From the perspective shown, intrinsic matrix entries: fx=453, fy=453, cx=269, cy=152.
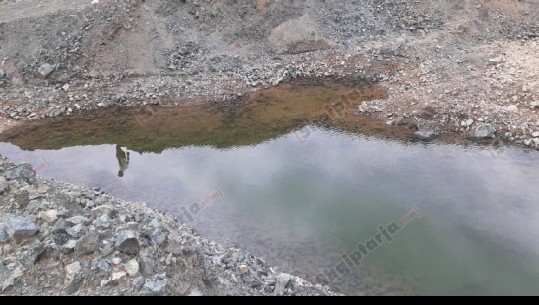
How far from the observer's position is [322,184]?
16328 mm

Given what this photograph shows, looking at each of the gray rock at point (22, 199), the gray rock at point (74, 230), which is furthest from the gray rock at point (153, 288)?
the gray rock at point (22, 199)

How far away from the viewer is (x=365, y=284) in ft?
39.9

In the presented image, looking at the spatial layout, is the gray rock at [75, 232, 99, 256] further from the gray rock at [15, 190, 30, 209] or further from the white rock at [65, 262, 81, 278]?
the gray rock at [15, 190, 30, 209]

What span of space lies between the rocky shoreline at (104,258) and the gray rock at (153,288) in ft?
0.07

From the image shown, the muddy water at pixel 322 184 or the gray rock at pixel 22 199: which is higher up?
the gray rock at pixel 22 199

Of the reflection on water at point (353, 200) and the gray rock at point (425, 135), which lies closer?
the reflection on water at point (353, 200)

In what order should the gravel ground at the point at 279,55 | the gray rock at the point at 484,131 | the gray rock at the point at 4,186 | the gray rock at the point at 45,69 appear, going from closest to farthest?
the gray rock at the point at 4,186 → the gray rock at the point at 484,131 → the gravel ground at the point at 279,55 → the gray rock at the point at 45,69

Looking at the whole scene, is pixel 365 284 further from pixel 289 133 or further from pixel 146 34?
pixel 146 34

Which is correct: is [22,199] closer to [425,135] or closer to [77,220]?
[77,220]

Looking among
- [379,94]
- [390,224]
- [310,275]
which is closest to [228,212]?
[310,275]

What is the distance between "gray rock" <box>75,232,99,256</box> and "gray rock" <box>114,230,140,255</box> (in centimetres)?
46

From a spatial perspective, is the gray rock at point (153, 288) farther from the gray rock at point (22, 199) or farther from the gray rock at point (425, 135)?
the gray rock at point (425, 135)

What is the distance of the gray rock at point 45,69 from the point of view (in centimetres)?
2184

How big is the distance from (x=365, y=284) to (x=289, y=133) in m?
8.77
